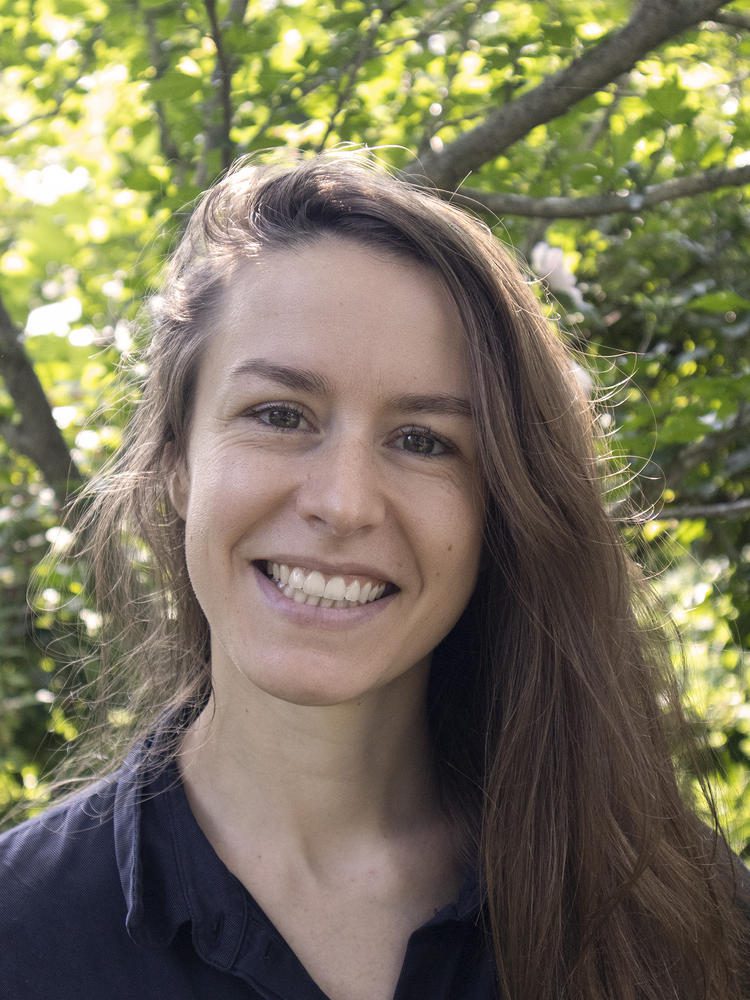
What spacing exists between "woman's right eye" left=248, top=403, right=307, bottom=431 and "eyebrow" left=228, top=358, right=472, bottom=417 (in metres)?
0.03

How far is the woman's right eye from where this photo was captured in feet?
5.65

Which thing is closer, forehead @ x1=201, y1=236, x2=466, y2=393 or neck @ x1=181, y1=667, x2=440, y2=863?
forehead @ x1=201, y1=236, x2=466, y2=393

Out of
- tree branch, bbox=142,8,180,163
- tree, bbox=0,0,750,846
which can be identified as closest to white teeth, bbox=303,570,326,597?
tree, bbox=0,0,750,846

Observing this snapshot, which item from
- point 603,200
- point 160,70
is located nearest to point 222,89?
point 160,70

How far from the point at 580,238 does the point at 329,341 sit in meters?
1.41

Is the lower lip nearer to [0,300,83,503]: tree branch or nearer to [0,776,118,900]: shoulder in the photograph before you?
[0,776,118,900]: shoulder

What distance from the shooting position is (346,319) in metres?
1.71

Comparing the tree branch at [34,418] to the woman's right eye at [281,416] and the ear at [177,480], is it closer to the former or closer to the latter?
the ear at [177,480]

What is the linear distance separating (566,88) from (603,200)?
0.22 meters

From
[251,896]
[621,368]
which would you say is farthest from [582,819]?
[621,368]

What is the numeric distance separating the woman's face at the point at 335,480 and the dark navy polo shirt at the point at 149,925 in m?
0.30

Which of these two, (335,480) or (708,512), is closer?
(335,480)

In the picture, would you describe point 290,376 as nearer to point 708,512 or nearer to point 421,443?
point 421,443

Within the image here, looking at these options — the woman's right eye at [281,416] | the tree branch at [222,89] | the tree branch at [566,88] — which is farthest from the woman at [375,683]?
the tree branch at [566,88]
